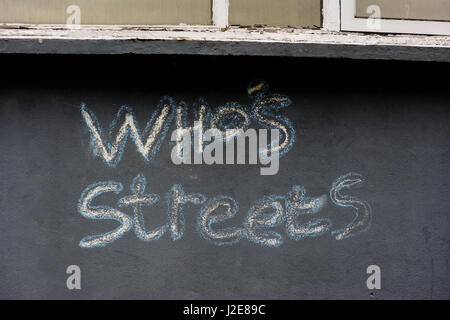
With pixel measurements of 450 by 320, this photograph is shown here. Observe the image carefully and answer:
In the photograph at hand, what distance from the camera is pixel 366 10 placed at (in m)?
3.21

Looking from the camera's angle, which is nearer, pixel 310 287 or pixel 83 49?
pixel 83 49

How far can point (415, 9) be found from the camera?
3238mm

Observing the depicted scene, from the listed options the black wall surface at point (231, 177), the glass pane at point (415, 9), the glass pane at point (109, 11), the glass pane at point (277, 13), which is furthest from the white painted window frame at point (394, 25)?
the glass pane at point (109, 11)

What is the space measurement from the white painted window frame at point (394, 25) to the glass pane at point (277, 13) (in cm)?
22

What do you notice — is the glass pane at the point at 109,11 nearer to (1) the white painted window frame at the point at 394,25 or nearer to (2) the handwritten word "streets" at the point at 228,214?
(1) the white painted window frame at the point at 394,25

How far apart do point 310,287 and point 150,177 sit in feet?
4.66

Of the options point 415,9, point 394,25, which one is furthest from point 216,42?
point 415,9

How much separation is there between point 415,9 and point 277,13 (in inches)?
41.9

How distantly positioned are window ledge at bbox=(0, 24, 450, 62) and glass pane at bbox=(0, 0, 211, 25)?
0.21ft

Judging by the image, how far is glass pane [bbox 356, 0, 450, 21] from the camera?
3.22 metres

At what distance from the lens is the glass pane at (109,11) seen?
10.2 feet

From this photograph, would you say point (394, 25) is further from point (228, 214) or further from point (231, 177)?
point (228, 214)
